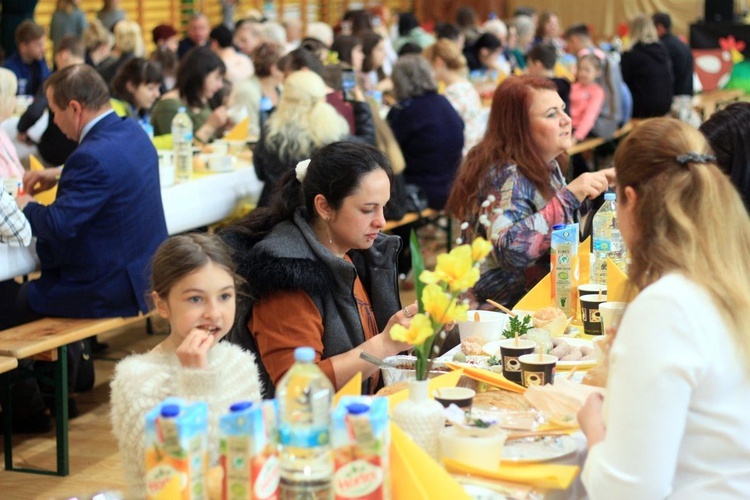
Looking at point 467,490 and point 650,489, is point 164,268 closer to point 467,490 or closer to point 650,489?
point 467,490

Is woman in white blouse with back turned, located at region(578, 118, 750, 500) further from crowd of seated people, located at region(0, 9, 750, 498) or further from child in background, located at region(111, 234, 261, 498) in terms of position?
child in background, located at region(111, 234, 261, 498)

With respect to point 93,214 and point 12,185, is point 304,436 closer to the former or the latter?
point 93,214

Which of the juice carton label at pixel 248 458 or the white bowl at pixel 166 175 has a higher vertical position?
the juice carton label at pixel 248 458

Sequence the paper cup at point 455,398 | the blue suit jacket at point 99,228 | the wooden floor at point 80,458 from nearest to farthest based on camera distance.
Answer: the paper cup at point 455,398 < the wooden floor at point 80,458 < the blue suit jacket at point 99,228

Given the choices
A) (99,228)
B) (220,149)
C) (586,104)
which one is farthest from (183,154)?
(586,104)

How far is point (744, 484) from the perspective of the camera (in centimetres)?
184

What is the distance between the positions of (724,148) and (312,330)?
1.31 m

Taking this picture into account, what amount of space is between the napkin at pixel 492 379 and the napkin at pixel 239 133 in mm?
4280

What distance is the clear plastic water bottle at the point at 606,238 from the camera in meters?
3.37

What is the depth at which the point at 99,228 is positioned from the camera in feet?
13.7

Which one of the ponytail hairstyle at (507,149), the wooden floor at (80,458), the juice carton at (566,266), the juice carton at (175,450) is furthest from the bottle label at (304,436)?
the ponytail hairstyle at (507,149)

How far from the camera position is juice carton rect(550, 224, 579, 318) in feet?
10.6

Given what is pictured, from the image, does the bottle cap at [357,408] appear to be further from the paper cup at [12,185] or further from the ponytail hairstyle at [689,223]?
the paper cup at [12,185]

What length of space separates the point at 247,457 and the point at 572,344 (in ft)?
4.66
